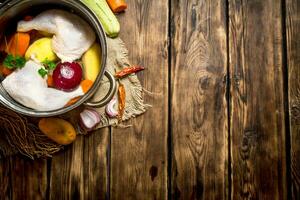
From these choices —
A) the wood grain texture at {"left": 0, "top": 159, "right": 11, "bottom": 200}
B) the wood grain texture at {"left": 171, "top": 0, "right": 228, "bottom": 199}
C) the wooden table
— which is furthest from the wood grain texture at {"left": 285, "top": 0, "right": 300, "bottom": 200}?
the wood grain texture at {"left": 0, "top": 159, "right": 11, "bottom": 200}

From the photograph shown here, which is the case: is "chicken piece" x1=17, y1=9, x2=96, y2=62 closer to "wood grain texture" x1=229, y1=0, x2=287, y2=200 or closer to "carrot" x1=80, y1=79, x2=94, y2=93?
"carrot" x1=80, y1=79, x2=94, y2=93

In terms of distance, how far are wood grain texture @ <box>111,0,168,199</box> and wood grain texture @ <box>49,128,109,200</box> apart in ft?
0.08

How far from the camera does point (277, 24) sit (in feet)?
3.44

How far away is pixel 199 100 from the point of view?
1.04 m

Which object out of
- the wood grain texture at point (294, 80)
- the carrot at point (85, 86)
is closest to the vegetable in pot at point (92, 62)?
the carrot at point (85, 86)

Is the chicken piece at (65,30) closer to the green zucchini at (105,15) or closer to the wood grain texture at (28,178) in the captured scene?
the green zucchini at (105,15)

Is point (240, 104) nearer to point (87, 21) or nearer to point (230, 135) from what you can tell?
point (230, 135)

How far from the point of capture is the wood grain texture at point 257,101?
103 centimetres

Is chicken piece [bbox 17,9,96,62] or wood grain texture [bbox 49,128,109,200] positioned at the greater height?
chicken piece [bbox 17,9,96,62]

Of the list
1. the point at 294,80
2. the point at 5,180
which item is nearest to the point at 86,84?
the point at 5,180

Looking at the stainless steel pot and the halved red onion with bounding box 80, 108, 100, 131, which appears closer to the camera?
the stainless steel pot

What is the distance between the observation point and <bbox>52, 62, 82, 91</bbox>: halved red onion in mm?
935

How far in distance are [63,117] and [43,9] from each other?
254 mm

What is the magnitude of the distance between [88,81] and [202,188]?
1.22 ft
